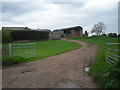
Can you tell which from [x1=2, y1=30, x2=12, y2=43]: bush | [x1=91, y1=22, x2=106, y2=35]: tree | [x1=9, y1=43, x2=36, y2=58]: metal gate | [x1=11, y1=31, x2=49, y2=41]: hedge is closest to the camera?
[x1=9, y1=43, x2=36, y2=58]: metal gate

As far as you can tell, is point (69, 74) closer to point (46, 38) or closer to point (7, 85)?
point (7, 85)

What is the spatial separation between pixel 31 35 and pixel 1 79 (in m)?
27.1

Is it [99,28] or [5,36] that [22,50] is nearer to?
[5,36]

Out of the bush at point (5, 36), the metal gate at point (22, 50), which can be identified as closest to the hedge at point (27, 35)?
the bush at point (5, 36)

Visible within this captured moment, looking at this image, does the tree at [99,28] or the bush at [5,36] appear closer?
the bush at [5,36]

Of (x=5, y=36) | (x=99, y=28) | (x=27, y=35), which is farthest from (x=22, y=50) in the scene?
(x=99, y=28)

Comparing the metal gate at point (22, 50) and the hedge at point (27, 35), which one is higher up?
the hedge at point (27, 35)

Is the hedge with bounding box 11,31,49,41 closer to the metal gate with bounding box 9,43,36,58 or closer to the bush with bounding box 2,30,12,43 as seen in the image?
the bush with bounding box 2,30,12,43

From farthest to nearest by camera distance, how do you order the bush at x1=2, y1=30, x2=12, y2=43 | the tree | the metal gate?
the tree
the bush at x1=2, y1=30, x2=12, y2=43
the metal gate

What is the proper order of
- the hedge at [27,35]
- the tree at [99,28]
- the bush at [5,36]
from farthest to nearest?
the tree at [99,28], the hedge at [27,35], the bush at [5,36]

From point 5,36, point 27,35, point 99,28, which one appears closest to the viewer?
point 5,36

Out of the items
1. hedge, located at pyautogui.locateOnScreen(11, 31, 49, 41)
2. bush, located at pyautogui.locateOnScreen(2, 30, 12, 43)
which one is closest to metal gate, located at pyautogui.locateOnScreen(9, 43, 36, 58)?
bush, located at pyautogui.locateOnScreen(2, 30, 12, 43)

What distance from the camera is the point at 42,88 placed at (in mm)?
4219

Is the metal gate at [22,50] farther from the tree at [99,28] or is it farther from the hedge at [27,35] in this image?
Answer: the tree at [99,28]
